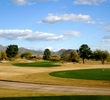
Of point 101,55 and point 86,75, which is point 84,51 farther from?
point 86,75

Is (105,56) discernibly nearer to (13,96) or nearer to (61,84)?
(61,84)

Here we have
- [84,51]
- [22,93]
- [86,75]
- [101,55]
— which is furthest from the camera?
[101,55]

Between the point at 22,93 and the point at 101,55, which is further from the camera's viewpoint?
the point at 101,55

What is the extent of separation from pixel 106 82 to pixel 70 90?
10582 millimetres

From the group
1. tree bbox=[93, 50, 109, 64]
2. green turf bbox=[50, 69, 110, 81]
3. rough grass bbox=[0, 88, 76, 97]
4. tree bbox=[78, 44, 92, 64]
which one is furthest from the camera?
tree bbox=[93, 50, 109, 64]

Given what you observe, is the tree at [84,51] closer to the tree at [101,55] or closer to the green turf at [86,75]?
the tree at [101,55]

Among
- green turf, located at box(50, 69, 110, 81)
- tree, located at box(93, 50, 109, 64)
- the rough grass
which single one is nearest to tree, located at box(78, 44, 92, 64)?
tree, located at box(93, 50, 109, 64)

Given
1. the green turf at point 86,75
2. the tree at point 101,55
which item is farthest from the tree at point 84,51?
the green turf at point 86,75

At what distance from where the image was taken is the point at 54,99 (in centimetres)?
3559

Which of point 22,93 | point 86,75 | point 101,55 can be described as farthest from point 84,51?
point 22,93

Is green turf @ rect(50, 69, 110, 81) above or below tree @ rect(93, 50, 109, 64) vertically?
below

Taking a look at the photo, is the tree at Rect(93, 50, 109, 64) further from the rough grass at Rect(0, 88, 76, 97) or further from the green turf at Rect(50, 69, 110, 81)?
the rough grass at Rect(0, 88, 76, 97)

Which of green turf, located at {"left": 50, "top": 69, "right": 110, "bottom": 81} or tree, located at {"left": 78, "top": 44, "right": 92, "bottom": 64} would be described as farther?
tree, located at {"left": 78, "top": 44, "right": 92, "bottom": 64}

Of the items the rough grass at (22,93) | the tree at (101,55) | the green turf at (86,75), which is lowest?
the rough grass at (22,93)
